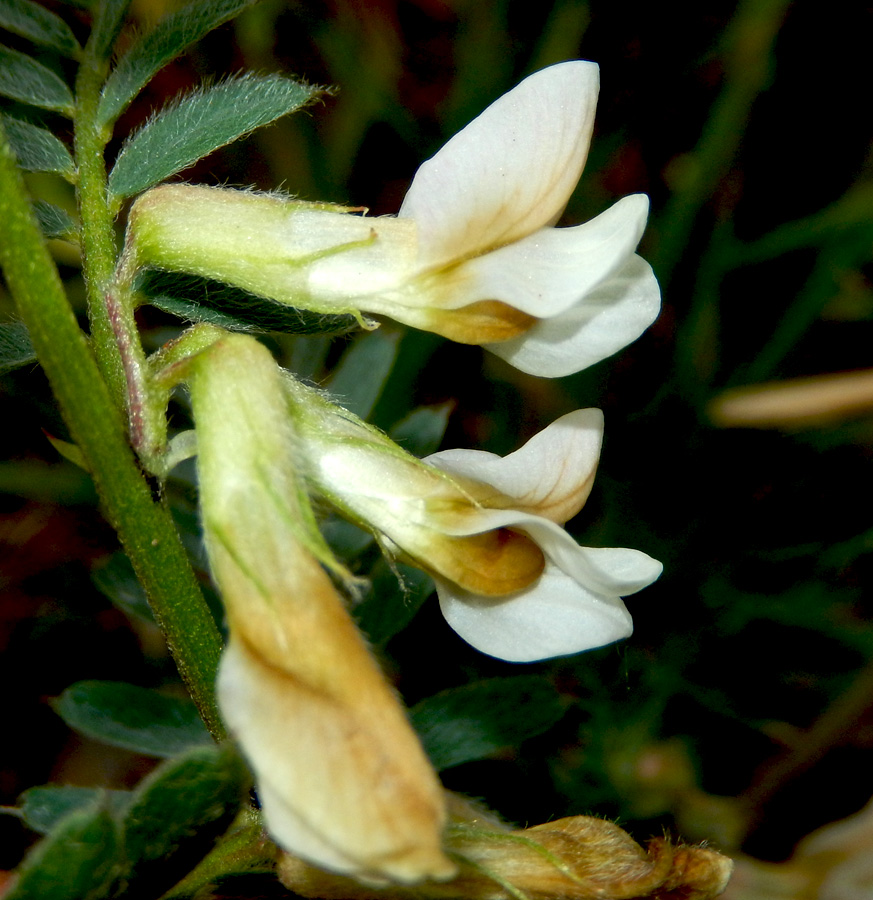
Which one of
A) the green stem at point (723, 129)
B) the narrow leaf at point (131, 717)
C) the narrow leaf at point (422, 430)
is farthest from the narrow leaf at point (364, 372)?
the green stem at point (723, 129)

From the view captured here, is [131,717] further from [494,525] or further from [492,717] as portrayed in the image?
[494,525]

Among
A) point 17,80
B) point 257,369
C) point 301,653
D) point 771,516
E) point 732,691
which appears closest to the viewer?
point 301,653

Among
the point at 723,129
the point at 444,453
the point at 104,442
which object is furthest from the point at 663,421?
the point at 104,442

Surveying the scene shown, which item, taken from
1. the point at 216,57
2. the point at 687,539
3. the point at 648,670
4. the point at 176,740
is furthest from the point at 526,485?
the point at 216,57

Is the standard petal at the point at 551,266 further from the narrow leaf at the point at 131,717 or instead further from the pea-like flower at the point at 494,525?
the narrow leaf at the point at 131,717

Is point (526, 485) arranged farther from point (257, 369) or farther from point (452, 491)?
point (257, 369)

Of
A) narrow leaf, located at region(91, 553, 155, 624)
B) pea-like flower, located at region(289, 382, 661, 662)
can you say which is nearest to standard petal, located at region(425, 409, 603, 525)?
pea-like flower, located at region(289, 382, 661, 662)
